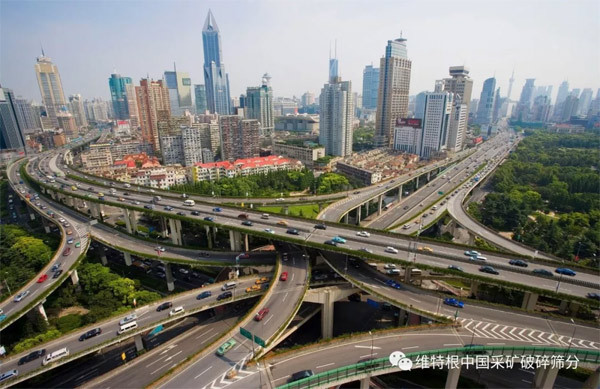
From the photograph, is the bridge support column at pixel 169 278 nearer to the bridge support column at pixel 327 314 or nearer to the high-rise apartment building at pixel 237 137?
the bridge support column at pixel 327 314

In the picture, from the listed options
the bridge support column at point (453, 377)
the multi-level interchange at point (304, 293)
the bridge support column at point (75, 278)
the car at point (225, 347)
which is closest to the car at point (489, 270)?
the multi-level interchange at point (304, 293)

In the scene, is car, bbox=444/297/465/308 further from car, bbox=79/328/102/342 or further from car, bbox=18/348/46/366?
car, bbox=18/348/46/366

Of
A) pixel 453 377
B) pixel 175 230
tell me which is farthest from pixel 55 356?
pixel 453 377

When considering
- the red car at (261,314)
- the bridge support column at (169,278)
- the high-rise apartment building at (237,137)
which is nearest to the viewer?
the red car at (261,314)

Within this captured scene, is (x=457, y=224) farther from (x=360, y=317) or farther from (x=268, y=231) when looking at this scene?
(x=268, y=231)

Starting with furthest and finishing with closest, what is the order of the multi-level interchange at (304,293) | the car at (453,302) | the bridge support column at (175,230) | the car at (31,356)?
the bridge support column at (175,230) → the car at (453,302) → the car at (31,356) → the multi-level interchange at (304,293)

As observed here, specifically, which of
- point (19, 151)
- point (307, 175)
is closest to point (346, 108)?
point (307, 175)
